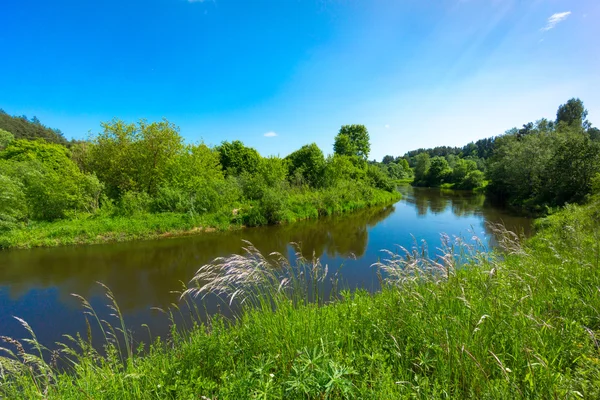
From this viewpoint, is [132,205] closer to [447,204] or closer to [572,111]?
[447,204]

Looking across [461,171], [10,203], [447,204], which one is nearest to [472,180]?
[461,171]

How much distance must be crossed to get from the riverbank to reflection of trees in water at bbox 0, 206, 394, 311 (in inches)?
31.4

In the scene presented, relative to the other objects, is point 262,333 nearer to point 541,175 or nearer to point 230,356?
point 230,356

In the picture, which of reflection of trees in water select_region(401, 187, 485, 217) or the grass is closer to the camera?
the grass

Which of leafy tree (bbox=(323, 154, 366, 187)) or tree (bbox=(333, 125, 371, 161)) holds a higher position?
tree (bbox=(333, 125, 371, 161))

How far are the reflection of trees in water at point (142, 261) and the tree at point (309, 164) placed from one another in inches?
532

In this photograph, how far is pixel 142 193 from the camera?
17.7 m

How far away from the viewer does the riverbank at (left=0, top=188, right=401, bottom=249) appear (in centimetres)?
1267

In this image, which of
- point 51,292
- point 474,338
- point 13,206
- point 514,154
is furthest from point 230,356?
point 514,154

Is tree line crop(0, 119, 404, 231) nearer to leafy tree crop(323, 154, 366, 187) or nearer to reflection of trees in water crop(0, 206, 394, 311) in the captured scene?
leafy tree crop(323, 154, 366, 187)

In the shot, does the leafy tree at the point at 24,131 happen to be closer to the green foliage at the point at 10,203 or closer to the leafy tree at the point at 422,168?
the green foliage at the point at 10,203

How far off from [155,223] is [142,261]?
4.85 meters

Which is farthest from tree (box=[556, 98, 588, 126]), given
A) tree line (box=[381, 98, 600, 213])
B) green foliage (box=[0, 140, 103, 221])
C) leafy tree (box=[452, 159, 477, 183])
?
green foliage (box=[0, 140, 103, 221])

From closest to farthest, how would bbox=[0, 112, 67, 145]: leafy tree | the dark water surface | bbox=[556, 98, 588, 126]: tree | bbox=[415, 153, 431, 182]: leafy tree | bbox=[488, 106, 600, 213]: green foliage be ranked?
the dark water surface → bbox=[488, 106, 600, 213]: green foliage → bbox=[556, 98, 588, 126]: tree → bbox=[0, 112, 67, 145]: leafy tree → bbox=[415, 153, 431, 182]: leafy tree
